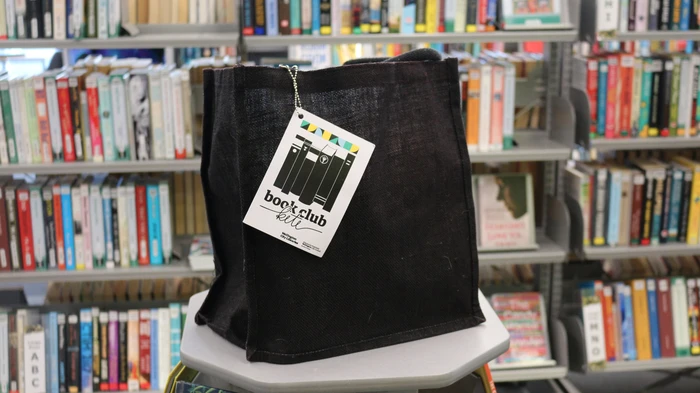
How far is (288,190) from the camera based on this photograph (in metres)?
1.07

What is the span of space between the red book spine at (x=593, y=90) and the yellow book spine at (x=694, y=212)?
394 millimetres

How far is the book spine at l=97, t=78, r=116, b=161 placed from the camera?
251 cm

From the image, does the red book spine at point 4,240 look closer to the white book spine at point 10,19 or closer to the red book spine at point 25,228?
the red book spine at point 25,228

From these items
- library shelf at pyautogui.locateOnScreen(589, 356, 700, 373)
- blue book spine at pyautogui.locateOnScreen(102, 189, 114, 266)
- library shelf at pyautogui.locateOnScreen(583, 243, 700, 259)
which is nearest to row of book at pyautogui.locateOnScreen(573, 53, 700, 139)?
library shelf at pyautogui.locateOnScreen(583, 243, 700, 259)

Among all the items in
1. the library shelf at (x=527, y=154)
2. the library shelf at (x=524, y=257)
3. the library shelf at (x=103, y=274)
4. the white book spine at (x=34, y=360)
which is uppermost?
the library shelf at (x=527, y=154)

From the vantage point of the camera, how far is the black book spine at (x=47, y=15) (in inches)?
96.1

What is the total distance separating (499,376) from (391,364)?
1828mm

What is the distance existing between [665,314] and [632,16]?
1.04 meters

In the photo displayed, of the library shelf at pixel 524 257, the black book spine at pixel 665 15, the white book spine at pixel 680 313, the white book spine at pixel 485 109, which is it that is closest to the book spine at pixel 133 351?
the library shelf at pixel 524 257

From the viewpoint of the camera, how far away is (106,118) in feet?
8.31

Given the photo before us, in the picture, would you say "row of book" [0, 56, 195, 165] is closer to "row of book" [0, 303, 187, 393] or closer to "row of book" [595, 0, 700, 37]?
"row of book" [0, 303, 187, 393]

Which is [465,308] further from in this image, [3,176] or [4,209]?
[3,176]

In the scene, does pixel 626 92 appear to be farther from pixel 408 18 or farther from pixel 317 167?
pixel 317 167

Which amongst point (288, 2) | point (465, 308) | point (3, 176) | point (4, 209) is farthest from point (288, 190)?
point (3, 176)
